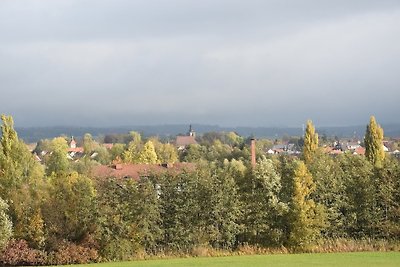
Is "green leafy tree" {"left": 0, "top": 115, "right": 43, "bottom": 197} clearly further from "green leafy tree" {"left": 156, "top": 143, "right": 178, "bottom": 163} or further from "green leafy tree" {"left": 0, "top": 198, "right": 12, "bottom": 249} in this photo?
"green leafy tree" {"left": 156, "top": 143, "right": 178, "bottom": 163}

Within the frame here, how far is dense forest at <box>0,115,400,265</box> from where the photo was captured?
1652 inches

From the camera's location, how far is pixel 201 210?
44094mm

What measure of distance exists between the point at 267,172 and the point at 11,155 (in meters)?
16.6

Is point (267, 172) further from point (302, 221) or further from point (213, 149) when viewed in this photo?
point (213, 149)

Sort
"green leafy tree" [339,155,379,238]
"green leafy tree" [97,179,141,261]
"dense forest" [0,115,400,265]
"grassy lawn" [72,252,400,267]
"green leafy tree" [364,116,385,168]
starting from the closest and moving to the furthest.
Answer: "grassy lawn" [72,252,400,267] < "green leafy tree" [97,179,141,261] < "dense forest" [0,115,400,265] < "green leafy tree" [339,155,379,238] < "green leafy tree" [364,116,385,168]

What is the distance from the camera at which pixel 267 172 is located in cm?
4434

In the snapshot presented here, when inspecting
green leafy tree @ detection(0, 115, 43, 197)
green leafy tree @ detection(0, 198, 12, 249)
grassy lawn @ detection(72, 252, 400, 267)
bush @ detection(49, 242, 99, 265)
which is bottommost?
bush @ detection(49, 242, 99, 265)

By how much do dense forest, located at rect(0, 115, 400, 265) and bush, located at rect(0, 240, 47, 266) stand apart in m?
0.06

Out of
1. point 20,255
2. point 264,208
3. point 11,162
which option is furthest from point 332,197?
point 11,162

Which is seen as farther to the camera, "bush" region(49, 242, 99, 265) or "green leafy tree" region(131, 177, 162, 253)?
"green leafy tree" region(131, 177, 162, 253)

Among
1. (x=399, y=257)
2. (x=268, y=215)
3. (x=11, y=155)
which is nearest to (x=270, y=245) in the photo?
(x=268, y=215)

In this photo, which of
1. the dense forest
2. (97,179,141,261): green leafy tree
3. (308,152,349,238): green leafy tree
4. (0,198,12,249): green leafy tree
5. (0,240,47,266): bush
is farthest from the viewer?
(308,152,349,238): green leafy tree

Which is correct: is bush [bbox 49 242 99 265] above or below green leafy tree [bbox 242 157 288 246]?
below

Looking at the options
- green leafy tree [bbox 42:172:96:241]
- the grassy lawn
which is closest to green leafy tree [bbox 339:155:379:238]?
the grassy lawn
